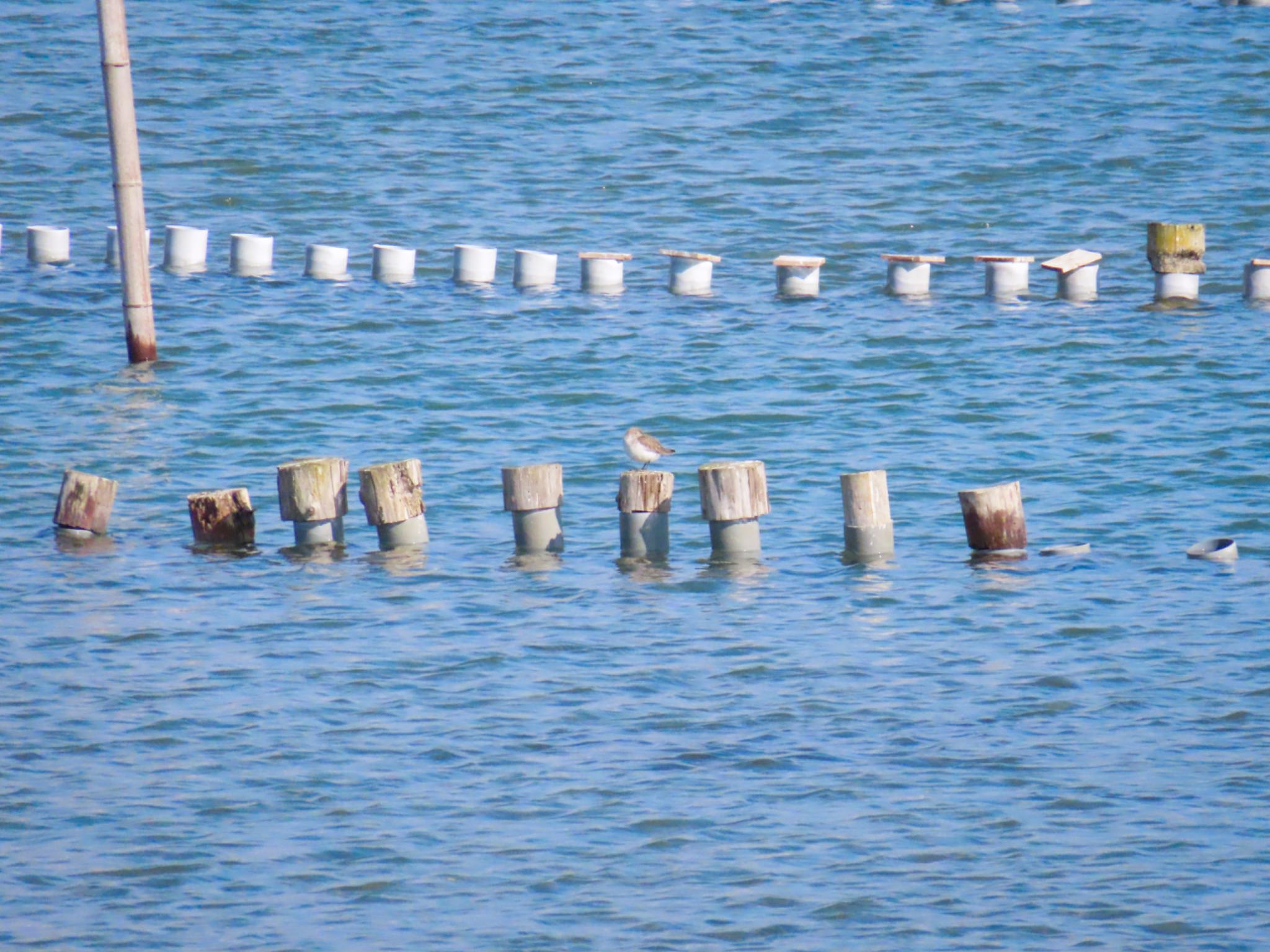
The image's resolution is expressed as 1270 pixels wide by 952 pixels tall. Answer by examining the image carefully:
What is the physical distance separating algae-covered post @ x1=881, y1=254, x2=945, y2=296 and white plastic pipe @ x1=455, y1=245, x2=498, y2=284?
4613mm

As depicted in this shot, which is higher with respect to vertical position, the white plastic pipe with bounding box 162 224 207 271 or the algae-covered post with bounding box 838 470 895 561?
the white plastic pipe with bounding box 162 224 207 271

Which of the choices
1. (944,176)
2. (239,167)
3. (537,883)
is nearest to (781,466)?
(537,883)

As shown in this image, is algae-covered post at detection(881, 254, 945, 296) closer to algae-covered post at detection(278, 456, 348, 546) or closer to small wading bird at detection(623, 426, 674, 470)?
small wading bird at detection(623, 426, 674, 470)

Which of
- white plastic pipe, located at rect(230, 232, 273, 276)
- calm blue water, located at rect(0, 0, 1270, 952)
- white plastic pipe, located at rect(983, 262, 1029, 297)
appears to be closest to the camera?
calm blue water, located at rect(0, 0, 1270, 952)

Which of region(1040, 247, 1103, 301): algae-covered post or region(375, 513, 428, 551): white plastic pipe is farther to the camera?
region(1040, 247, 1103, 301): algae-covered post

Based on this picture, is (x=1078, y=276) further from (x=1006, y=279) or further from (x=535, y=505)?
(x=535, y=505)

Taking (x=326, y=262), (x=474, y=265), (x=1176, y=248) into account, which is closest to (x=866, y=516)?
(x=1176, y=248)

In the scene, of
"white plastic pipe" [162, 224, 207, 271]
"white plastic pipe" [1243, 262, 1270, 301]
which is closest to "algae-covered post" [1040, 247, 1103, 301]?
"white plastic pipe" [1243, 262, 1270, 301]

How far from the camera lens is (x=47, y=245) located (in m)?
22.0

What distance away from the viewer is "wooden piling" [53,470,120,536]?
12.7 m

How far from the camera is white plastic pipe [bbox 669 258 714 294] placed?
20.8 meters

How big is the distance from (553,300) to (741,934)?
45.2 ft

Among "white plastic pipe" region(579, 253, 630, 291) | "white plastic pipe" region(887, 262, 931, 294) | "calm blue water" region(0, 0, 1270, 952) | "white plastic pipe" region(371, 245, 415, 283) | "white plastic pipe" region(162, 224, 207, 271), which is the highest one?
"white plastic pipe" region(162, 224, 207, 271)

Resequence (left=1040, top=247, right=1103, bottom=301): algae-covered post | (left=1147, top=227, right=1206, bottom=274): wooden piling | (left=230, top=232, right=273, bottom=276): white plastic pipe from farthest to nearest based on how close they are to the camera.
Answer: (left=230, top=232, right=273, bottom=276): white plastic pipe, (left=1040, top=247, right=1103, bottom=301): algae-covered post, (left=1147, top=227, right=1206, bottom=274): wooden piling
